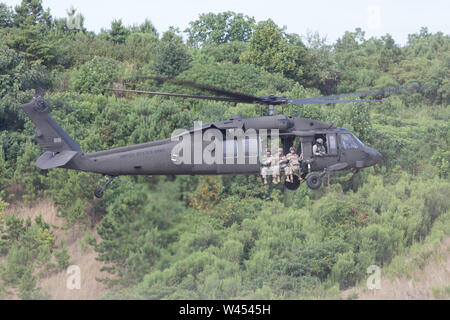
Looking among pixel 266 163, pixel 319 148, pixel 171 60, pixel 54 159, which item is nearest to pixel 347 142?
pixel 319 148

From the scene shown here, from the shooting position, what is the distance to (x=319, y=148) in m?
22.9

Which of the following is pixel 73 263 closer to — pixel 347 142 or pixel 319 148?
pixel 319 148

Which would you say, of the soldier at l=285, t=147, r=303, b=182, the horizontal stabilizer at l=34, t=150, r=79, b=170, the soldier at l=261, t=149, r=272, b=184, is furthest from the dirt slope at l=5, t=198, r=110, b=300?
the soldier at l=285, t=147, r=303, b=182

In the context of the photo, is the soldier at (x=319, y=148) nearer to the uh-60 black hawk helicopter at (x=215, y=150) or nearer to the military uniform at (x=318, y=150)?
the military uniform at (x=318, y=150)

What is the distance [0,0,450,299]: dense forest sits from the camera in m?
22.5

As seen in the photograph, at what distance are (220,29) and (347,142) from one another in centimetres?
4393

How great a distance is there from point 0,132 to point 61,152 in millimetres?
14032

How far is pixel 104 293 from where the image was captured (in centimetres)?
2316

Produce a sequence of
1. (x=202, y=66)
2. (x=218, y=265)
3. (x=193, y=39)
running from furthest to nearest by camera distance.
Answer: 1. (x=193, y=39)
2. (x=202, y=66)
3. (x=218, y=265)

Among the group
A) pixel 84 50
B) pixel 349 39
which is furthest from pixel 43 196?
pixel 349 39

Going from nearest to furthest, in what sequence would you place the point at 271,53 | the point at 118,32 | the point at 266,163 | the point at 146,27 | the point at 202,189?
the point at 266,163
the point at 202,189
the point at 271,53
the point at 118,32
the point at 146,27

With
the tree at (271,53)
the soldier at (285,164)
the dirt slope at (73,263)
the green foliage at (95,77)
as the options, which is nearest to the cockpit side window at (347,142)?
the soldier at (285,164)
